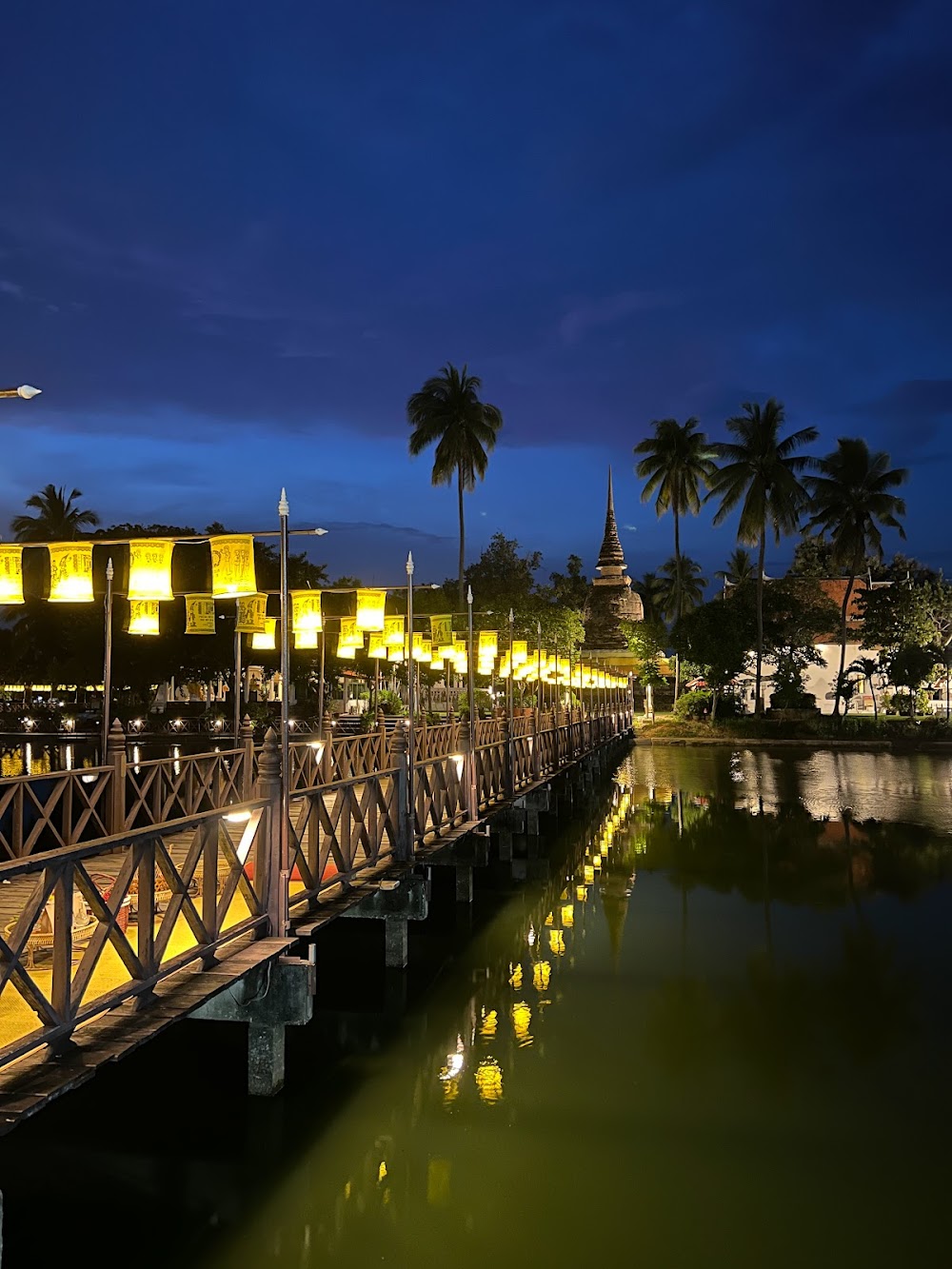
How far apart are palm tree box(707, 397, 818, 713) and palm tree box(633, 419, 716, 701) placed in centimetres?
700

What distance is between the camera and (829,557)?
65.6 meters

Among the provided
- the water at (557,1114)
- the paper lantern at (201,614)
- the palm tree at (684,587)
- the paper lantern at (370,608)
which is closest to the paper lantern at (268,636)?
the paper lantern at (201,614)

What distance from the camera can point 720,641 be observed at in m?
49.9

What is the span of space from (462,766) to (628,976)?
400cm

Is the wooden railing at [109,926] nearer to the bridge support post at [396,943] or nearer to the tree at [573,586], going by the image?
the bridge support post at [396,943]

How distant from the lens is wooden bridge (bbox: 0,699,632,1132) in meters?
5.27

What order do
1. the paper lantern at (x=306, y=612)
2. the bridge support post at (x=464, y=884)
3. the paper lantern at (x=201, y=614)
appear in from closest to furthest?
the bridge support post at (x=464, y=884), the paper lantern at (x=201, y=614), the paper lantern at (x=306, y=612)

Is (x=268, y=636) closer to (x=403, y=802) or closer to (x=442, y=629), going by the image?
(x=442, y=629)

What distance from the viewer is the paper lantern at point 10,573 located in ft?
44.0

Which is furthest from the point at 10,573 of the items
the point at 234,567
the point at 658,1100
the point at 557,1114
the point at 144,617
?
the point at 658,1100

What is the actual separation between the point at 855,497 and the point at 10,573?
45.9m

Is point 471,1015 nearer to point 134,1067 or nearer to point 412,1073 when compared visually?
point 412,1073

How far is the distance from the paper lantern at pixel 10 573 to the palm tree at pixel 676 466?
4782 cm

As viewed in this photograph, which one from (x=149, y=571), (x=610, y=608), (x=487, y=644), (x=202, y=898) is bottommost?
(x=202, y=898)
